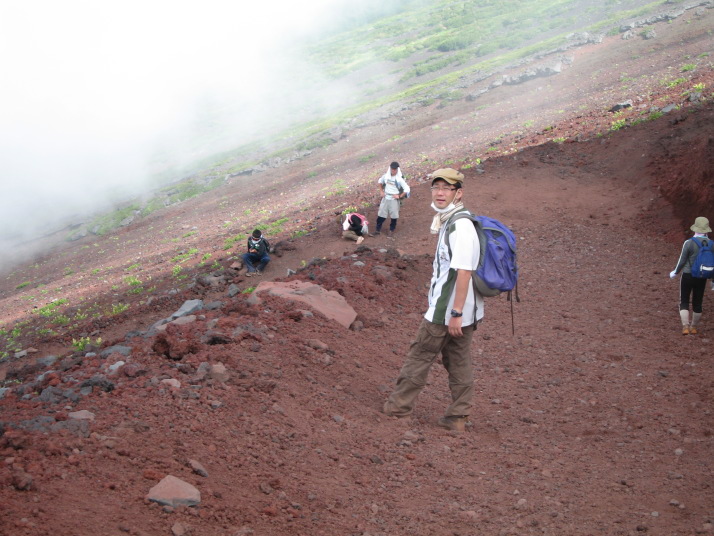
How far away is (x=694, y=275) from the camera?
7.59 metres

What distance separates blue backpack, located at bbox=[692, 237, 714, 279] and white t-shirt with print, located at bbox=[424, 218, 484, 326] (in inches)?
152

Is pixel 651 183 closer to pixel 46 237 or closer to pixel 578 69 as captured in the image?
pixel 578 69

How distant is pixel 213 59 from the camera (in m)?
61.0

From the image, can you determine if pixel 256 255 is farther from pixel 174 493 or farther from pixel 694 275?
pixel 174 493

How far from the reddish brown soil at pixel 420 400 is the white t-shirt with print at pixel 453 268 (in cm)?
103

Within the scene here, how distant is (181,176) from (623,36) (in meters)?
22.7

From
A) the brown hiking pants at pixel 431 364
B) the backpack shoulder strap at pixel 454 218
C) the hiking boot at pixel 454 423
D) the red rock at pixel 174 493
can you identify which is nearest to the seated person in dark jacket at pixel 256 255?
the brown hiking pants at pixel 431 364

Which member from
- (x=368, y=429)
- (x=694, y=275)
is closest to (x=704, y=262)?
(x=694, y=275)

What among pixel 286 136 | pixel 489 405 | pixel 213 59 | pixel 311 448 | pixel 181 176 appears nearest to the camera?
pixel 311 448

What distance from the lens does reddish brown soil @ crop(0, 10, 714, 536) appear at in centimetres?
395

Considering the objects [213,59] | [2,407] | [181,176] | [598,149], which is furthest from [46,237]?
[213,59]

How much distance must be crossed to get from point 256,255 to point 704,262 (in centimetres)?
822

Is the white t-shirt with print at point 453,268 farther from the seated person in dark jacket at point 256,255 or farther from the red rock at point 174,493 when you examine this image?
the seated person in dark jacket at point 256,255

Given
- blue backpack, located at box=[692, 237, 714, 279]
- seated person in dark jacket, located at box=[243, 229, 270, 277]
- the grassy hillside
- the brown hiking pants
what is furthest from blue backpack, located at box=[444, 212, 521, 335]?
the grassy hillside
